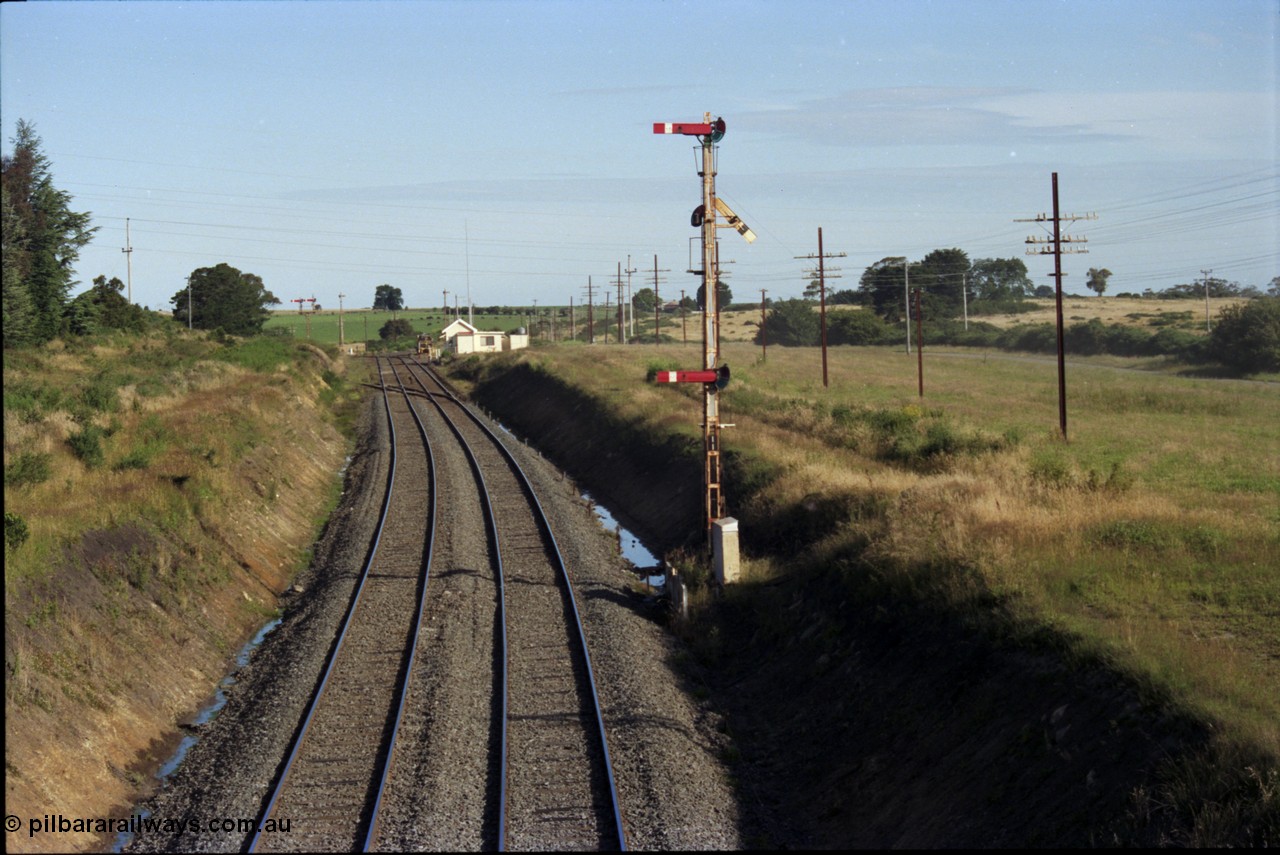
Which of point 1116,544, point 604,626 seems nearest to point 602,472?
point 604,626

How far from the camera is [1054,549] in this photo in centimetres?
1538

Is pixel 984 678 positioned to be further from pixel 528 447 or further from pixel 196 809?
pixel 528 447

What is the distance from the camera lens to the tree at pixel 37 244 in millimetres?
28781

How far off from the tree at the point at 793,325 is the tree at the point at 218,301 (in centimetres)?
5690

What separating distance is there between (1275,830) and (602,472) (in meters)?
28.5

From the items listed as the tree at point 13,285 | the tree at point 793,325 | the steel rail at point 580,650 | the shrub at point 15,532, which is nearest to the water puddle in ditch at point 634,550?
the steel rail at point 580,650

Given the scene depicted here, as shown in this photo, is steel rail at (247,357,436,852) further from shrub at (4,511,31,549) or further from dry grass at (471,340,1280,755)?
dry grass at (471,340,1280,755)

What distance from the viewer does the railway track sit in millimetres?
10773

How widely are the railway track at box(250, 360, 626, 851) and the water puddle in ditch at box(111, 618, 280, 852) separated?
150cm

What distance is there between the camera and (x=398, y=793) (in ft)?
37.3

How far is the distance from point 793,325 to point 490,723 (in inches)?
4673

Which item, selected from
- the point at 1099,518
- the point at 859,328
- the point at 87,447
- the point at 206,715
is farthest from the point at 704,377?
the point at 859,328

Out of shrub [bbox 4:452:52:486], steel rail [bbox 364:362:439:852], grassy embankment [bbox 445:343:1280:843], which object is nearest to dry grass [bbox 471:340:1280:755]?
grassy embankment [bbox 445:343:1280:843]

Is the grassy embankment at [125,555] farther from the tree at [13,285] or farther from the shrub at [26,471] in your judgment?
the tree at [13,285]
